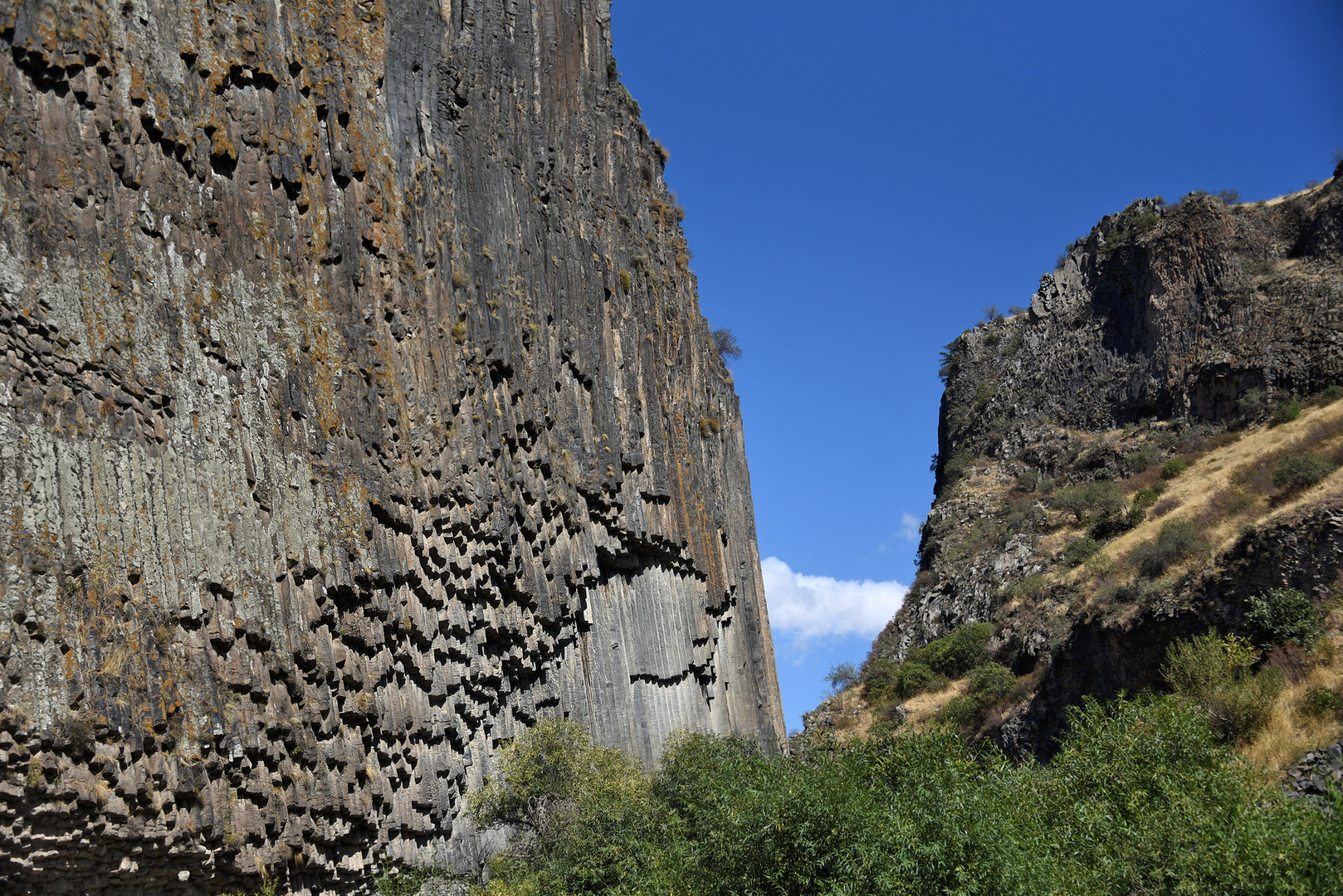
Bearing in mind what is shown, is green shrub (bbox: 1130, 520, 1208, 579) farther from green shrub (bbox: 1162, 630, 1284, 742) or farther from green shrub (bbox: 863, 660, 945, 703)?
green shrub (bbox: 863, 660, 945, 703)

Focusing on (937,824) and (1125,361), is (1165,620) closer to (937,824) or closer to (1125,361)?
(937,824)

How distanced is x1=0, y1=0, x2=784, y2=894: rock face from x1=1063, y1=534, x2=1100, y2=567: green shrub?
86.2 ft

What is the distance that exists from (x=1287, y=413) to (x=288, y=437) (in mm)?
41991

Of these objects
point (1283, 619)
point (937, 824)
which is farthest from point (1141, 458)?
point (937, 824)

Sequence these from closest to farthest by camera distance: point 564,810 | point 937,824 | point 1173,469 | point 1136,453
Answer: point 937,824 → point 564,810 → point 1173,469 → point 1136,453

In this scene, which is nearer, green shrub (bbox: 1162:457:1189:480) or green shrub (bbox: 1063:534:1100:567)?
green shrub (bbox: 1063:534:1100:567)

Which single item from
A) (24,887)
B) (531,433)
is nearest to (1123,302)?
(531,433)

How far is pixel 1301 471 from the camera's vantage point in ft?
106

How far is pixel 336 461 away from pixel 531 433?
657 cm

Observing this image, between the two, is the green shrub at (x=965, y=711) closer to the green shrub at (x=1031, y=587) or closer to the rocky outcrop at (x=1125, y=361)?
the rocky outcrop at (x=1125, y=361)

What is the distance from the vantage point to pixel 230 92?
51.6ft

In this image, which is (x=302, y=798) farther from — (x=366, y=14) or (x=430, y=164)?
(x=366, y=14)

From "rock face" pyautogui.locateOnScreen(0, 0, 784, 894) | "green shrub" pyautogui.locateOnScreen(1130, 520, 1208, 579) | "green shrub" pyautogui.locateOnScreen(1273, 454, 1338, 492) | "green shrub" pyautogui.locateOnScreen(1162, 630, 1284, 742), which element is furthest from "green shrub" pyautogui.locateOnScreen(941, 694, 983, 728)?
"rock face" pyautogui.locateOnScreen(0, 0, 784, 894)

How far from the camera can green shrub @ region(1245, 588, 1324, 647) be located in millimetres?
24750
